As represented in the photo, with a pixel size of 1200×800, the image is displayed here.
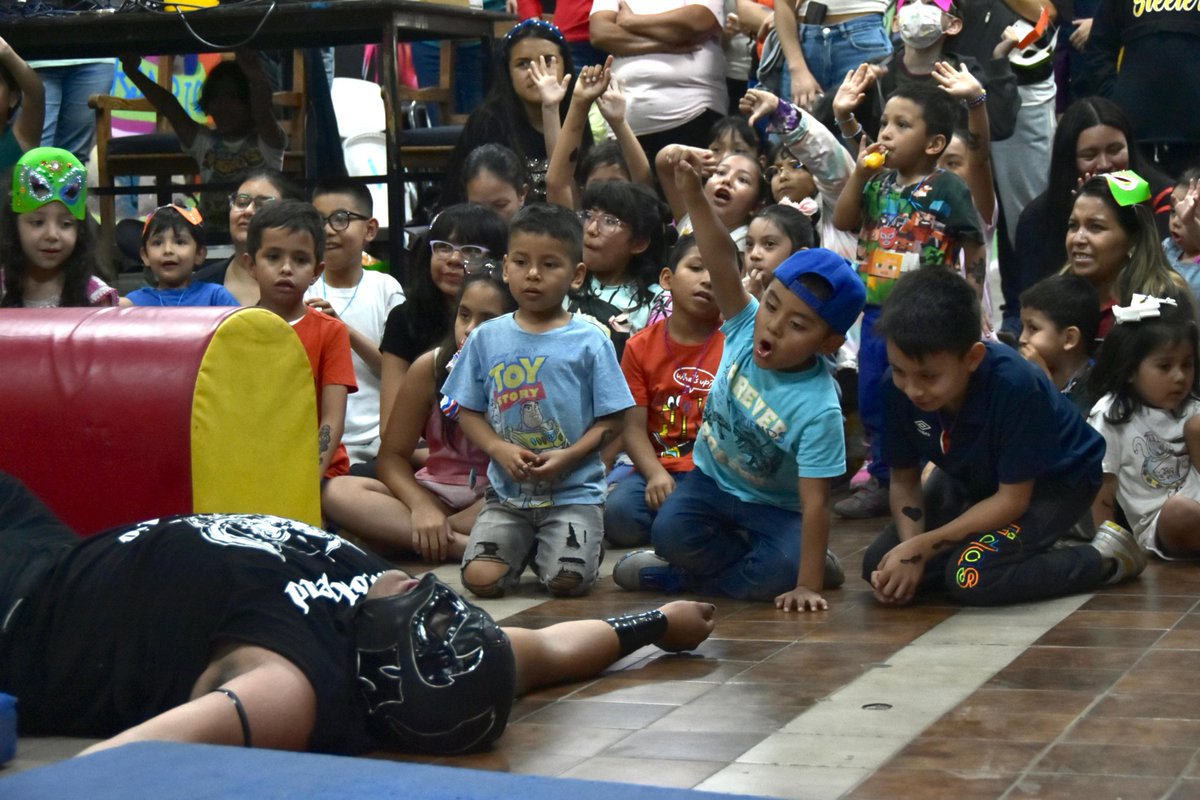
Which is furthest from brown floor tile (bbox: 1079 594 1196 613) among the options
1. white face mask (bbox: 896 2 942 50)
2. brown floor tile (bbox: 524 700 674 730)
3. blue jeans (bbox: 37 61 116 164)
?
blue jeans (bbox: 37 61 116 164)

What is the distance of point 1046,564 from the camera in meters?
4.19

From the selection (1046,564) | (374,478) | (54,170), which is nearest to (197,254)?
(54,170)

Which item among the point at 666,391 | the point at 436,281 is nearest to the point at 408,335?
the point at 436,281

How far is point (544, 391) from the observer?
450cm

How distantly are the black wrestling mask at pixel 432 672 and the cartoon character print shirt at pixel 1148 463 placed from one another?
2.45 m

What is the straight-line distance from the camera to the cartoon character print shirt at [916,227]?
5.37 meters

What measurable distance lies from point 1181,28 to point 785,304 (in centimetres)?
319

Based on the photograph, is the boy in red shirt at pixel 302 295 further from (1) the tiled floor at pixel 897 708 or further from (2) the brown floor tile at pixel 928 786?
(2) the brown floor tile at pixel 928 786

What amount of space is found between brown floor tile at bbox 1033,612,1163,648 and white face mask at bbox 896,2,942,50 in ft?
9.68

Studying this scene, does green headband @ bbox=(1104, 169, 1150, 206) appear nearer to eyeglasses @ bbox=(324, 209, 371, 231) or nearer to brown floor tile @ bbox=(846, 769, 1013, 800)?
eyeglasses @ bbox=(324, 209, 371, 231)

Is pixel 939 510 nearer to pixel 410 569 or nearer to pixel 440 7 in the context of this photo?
pixel 410 569

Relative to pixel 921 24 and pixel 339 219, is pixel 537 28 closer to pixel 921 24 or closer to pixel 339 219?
pixel 339 219

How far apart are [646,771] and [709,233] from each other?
73.5 inches

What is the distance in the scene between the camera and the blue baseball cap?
4.03 m
